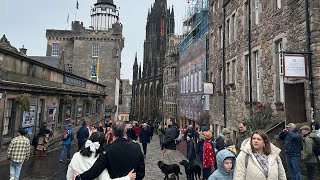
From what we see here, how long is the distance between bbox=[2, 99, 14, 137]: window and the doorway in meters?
10.4

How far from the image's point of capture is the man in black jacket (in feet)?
9.69

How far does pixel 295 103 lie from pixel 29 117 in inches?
426

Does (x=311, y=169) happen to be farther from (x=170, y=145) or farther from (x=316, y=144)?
(x=170, y=145)

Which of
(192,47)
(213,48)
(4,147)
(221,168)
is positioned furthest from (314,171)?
(192,47)

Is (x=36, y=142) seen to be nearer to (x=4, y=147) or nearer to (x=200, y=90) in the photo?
(x=4, y=147)

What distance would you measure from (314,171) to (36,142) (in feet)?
34.0

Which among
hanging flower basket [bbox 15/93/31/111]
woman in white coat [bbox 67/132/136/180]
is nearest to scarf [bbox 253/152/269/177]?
woman in white coat [bbox 67/132/136/180]

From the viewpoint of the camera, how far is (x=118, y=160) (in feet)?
9.95

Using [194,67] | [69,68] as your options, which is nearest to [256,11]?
[194,67]

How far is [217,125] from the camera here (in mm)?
17844

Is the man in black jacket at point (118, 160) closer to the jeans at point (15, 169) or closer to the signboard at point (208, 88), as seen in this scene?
the jeans at point (15, 169)

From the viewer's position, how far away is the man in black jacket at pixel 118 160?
295 cm

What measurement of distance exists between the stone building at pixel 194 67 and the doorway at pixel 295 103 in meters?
11.8

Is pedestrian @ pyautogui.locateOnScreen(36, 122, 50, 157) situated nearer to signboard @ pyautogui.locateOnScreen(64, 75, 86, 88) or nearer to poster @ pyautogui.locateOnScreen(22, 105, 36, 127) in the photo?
poster @ pyautogui.locateOnScreen(22, 105, 36, 127)
